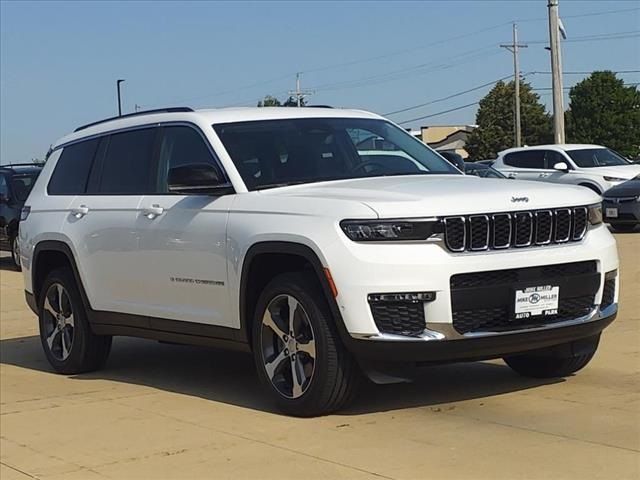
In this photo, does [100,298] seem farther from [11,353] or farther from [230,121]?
[11,353]

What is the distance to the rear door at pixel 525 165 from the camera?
23.5 meters

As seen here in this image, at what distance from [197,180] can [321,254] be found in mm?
1204

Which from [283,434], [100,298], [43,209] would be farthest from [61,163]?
[283,434]

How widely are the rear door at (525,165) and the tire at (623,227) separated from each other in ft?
7.99

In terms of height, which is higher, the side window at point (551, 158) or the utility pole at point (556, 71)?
the utility pole at point (556, 71)

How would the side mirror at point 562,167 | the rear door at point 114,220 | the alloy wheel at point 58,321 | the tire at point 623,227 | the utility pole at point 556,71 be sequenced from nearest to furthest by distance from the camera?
1. the rear door at point 114,220
2. the alloy wheel at point 58,321
3. the tire at point 623,227
4. the side mirror at point 562,167
5. the utility pole at point 556,71

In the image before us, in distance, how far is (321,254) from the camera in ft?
19.0

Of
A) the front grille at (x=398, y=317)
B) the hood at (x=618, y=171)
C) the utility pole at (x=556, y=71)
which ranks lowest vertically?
the front grille at (x=398, y=317)

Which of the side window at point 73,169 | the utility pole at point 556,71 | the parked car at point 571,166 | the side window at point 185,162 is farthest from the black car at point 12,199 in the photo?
the utility pole at point 556,71

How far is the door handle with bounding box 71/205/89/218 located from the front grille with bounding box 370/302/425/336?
3.21 m

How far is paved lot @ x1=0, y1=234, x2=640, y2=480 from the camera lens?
509cm

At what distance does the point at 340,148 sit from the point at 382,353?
1.89m

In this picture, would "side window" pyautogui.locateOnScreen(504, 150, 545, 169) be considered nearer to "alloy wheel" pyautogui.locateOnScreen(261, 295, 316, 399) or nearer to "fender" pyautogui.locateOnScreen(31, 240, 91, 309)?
"fender" pyautogui.locateOnScreen(31, 240, 91, 309)

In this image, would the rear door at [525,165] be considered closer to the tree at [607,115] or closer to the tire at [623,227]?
the tire at [623,227]
